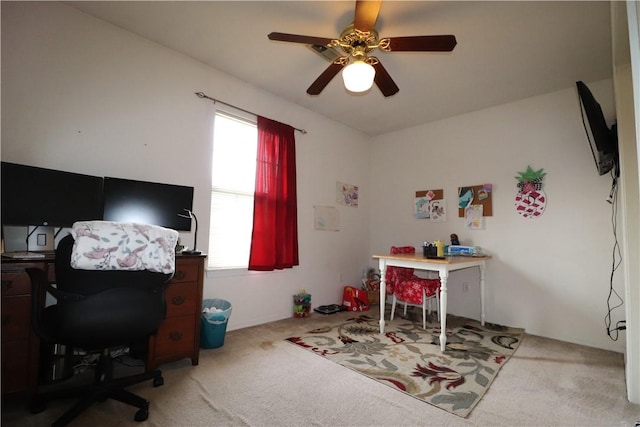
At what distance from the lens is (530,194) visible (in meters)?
3.34

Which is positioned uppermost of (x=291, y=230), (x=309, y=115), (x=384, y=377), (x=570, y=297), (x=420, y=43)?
(x=309, y=115)

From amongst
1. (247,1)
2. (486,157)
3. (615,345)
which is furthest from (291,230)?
(615,345)

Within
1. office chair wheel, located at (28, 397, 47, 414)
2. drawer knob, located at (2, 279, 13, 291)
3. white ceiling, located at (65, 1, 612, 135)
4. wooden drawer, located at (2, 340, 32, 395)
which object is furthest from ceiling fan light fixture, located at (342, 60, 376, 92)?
office chair wheel, located at (28, 397, 47, 414)

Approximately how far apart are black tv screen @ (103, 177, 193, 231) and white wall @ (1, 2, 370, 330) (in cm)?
24

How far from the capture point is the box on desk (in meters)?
3.49

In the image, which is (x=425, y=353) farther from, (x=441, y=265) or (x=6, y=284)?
(x=6, y=284)

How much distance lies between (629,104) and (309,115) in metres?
3.02

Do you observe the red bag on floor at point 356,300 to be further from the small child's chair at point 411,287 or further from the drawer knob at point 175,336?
the drawer knob at point 175,336

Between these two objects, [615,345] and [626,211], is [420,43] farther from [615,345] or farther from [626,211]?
[615,345]

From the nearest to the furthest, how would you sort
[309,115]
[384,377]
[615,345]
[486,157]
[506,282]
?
[384,377] < [615,345] < [506,282] < [486,157] < [309,115]

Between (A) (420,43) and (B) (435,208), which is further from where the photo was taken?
(B) (435,208)

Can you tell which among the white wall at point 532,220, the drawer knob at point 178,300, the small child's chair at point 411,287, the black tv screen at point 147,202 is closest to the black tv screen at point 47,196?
the black tv screen at point 147,202

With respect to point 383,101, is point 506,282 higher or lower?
lower

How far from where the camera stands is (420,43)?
1960 millimetres
